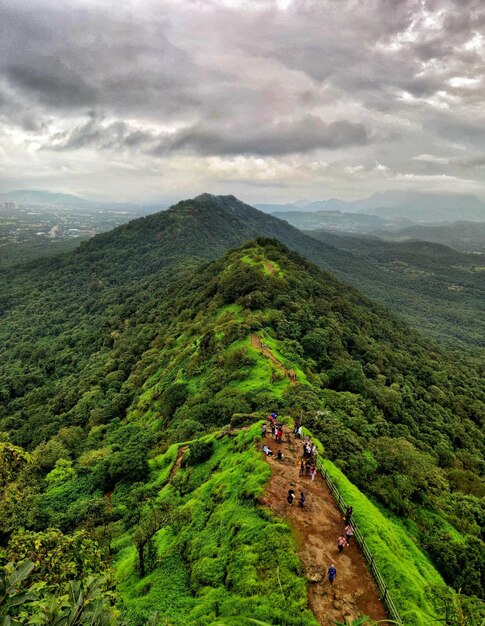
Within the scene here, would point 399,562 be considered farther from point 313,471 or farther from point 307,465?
point 307,465

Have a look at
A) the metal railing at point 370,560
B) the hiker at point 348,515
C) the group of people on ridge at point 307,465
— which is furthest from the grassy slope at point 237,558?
the group of people on ridge at point 307,465

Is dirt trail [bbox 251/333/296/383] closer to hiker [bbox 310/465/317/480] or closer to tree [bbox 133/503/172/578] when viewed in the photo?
hiker [bbox 310/465/317/480]

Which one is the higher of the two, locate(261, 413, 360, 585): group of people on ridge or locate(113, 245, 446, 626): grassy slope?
locate(261, 413, 360, 585): group of people on ridge

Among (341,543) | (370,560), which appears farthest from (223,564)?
(370,560)

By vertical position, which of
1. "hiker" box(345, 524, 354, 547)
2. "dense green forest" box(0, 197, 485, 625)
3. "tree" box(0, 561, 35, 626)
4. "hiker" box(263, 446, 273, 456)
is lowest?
"dense green forest" box(0, 197, 485, 625)

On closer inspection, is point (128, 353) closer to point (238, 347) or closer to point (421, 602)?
point (238, 347)

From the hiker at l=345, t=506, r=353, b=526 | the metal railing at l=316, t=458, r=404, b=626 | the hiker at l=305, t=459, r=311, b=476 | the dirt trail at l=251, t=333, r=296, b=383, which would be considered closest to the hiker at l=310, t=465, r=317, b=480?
the hiker at l=305, t=459, r=311, b=476

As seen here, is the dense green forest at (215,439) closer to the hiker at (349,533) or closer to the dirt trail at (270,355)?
the dirt trail at (270,355)
